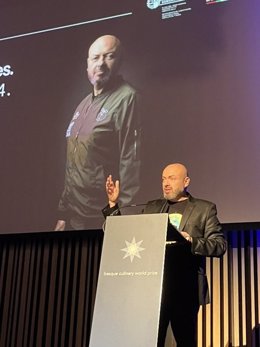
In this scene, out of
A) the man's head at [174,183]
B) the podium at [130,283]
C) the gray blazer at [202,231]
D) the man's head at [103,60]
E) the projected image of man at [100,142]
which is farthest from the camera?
the man's head at [103,60]

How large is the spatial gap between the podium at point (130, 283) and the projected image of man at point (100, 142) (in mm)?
1292

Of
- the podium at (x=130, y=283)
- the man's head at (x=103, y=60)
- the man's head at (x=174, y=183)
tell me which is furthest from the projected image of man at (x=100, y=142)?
the podium at (x=130, y=283)

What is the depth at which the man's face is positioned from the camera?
4.16m

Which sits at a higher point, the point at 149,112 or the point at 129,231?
the point at 149,112

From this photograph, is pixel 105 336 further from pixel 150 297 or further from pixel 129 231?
pixel 129 231

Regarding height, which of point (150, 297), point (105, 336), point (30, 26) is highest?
point (30, 26)

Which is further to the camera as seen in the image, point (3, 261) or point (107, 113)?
point (3, 261)

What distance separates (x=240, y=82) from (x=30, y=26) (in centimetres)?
192

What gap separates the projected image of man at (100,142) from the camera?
391 centimetres

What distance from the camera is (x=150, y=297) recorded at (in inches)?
92.7

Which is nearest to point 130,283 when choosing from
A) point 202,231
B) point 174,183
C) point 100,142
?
point 202,231

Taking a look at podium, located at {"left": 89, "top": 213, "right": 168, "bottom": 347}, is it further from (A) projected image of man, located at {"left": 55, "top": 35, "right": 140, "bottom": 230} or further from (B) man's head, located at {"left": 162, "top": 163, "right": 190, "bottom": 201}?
(A) projected image of man, located at {"left": 55, "top": 35, "right": 140, "bottom": 230}

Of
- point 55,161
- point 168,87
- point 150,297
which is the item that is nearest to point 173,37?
point 168,87

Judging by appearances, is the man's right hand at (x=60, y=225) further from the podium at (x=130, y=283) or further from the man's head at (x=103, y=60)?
the podium at (x=130, y=283)
